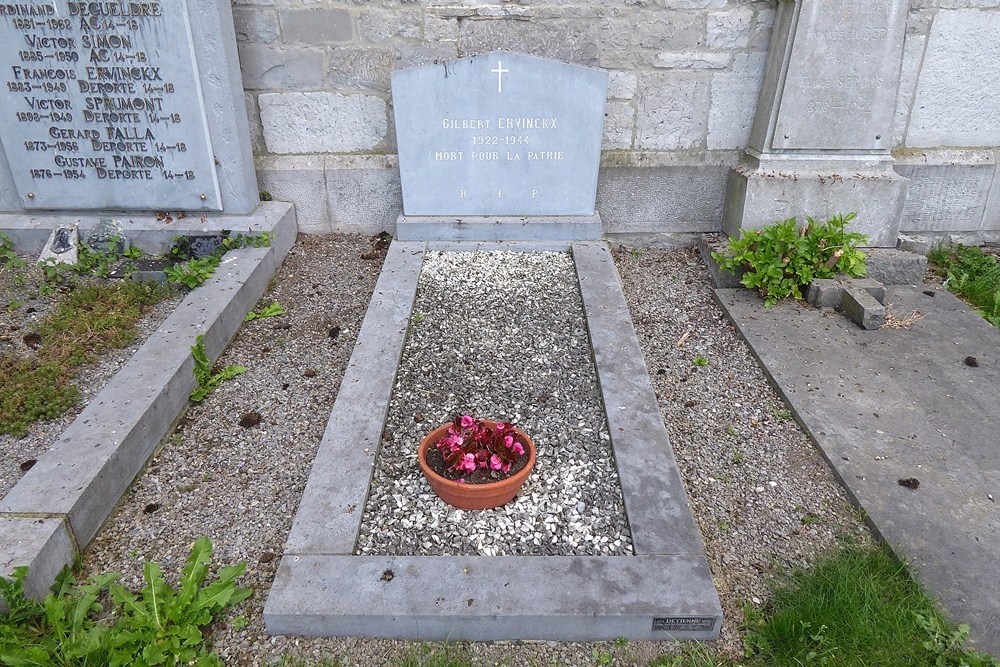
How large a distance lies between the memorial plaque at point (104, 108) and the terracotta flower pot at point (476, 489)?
282 cm

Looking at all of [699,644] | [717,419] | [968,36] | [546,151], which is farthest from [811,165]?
[699,644]

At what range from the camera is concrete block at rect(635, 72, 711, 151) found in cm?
437

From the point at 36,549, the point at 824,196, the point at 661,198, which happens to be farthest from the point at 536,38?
the point at 36,549

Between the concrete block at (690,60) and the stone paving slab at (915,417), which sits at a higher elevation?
the concrete block at (690,60)

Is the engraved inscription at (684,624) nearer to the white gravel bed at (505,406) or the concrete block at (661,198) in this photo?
the white gravel bed at (505,406)

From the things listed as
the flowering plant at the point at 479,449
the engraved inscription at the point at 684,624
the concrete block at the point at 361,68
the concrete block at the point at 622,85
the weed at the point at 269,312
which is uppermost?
the concrete block at the point at 361,68

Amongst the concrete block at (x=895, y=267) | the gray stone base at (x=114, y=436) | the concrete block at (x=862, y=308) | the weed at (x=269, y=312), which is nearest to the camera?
the gray stone base at (x=114, y=436)

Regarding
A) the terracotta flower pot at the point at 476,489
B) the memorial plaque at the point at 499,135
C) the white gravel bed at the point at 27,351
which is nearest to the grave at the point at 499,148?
the memorial plaque at the point at 499,135

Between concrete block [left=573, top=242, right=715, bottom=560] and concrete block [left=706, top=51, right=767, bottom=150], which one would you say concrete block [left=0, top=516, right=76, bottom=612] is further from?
concrete block [left=706, top=51, right=767, bottom=150]

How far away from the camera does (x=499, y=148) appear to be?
419cm

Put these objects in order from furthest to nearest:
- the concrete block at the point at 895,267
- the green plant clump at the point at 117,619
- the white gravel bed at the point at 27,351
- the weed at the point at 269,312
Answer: the concrete block at the point at 895,267
the weed at the point at 269,312
the white gravel bed at the point at 27,351
the green plant clump at the point at 117,619

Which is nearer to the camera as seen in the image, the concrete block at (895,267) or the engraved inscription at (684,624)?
the engraved inscription at (684,624)

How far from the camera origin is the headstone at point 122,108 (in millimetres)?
3775

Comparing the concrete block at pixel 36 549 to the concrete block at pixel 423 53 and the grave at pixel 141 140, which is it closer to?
the grave at pixel 141 140
